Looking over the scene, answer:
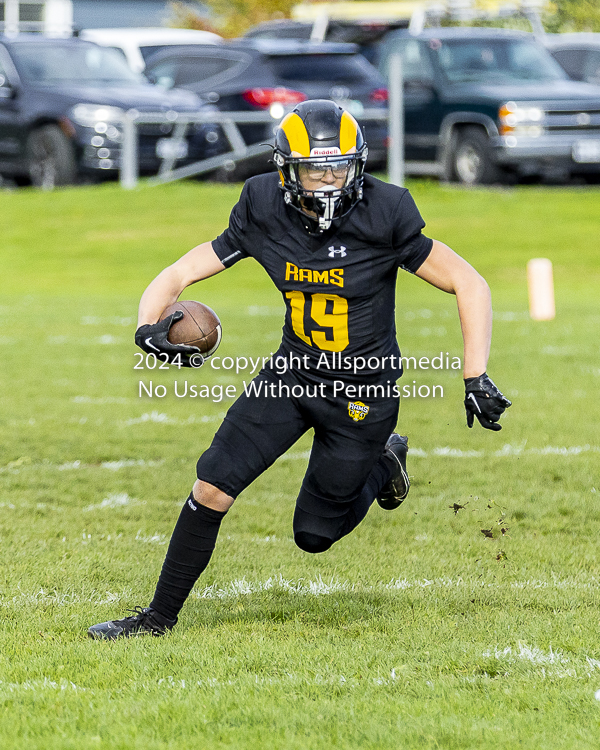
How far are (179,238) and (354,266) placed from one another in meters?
13.5

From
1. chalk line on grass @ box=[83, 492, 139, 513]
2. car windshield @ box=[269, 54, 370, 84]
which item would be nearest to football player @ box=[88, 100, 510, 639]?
chalk line on grass @ box=[83, 492, 139, 513]

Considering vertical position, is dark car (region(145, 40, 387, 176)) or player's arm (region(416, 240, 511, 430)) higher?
player's arm (region(416, 240, 511, 430))

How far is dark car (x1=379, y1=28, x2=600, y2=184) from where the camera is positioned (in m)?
17.2

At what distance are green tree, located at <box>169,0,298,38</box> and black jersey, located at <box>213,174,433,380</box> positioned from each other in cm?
2874

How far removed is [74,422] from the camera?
8125mm

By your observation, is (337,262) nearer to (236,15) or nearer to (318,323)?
(318,323)

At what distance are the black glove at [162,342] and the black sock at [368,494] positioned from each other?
92 centimetres

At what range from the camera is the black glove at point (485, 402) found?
4141 millimetres

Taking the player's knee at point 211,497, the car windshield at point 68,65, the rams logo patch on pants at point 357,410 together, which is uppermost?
the rams logo patch on pants at point 357,410

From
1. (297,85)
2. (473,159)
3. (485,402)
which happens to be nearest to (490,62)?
(473,159)

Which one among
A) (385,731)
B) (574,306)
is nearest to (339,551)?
(385,731)

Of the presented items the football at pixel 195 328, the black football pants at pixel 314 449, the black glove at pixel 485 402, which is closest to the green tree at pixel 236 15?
the football at pixel 195 328

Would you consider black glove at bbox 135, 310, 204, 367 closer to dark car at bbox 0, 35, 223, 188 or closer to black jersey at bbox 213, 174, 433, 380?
black jersey at bbox 213, 174, 433, 380

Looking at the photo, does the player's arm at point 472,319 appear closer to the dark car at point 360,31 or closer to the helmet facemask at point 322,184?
the helmet facemask at point 322,184
